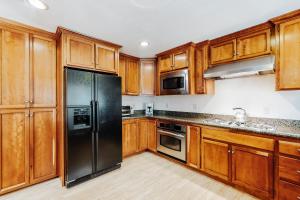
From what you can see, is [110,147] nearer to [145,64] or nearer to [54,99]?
[54,99]

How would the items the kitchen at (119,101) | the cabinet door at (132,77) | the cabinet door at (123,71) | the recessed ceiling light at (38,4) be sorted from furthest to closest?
the cabinet door at (132,77) < the cabinet door at (123,71) < the kitchen at (119,101) < the recessed ceiling light at (38,4)

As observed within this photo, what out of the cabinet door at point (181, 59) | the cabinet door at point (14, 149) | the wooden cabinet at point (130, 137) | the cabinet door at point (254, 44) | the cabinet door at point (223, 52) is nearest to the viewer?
the cabinet door at point (14, 149)

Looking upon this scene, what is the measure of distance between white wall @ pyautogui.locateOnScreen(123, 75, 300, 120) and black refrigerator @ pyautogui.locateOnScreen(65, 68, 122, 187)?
72.0 inches

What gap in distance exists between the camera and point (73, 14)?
6.36 ft

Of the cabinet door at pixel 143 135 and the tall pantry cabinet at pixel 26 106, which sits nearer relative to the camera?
the tall pantry cabinet at pixel 26 106

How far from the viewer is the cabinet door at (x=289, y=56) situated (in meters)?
1.95

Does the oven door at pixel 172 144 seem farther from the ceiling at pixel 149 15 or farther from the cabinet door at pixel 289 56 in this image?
the ceiling at pixel 149 15

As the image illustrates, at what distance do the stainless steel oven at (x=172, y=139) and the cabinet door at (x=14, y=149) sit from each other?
95.6 inches

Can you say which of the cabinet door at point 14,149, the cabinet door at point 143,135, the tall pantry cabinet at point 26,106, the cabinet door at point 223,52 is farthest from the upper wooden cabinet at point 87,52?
the cabinet door at point 223,52

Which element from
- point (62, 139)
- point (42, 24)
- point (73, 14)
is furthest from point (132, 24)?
point (62, 139)

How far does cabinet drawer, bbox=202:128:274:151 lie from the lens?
76.5 inches

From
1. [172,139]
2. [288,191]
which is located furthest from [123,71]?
[288,191]

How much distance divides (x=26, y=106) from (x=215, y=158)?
3.09m

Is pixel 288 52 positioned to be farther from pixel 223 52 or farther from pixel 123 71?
pixel 123 71
